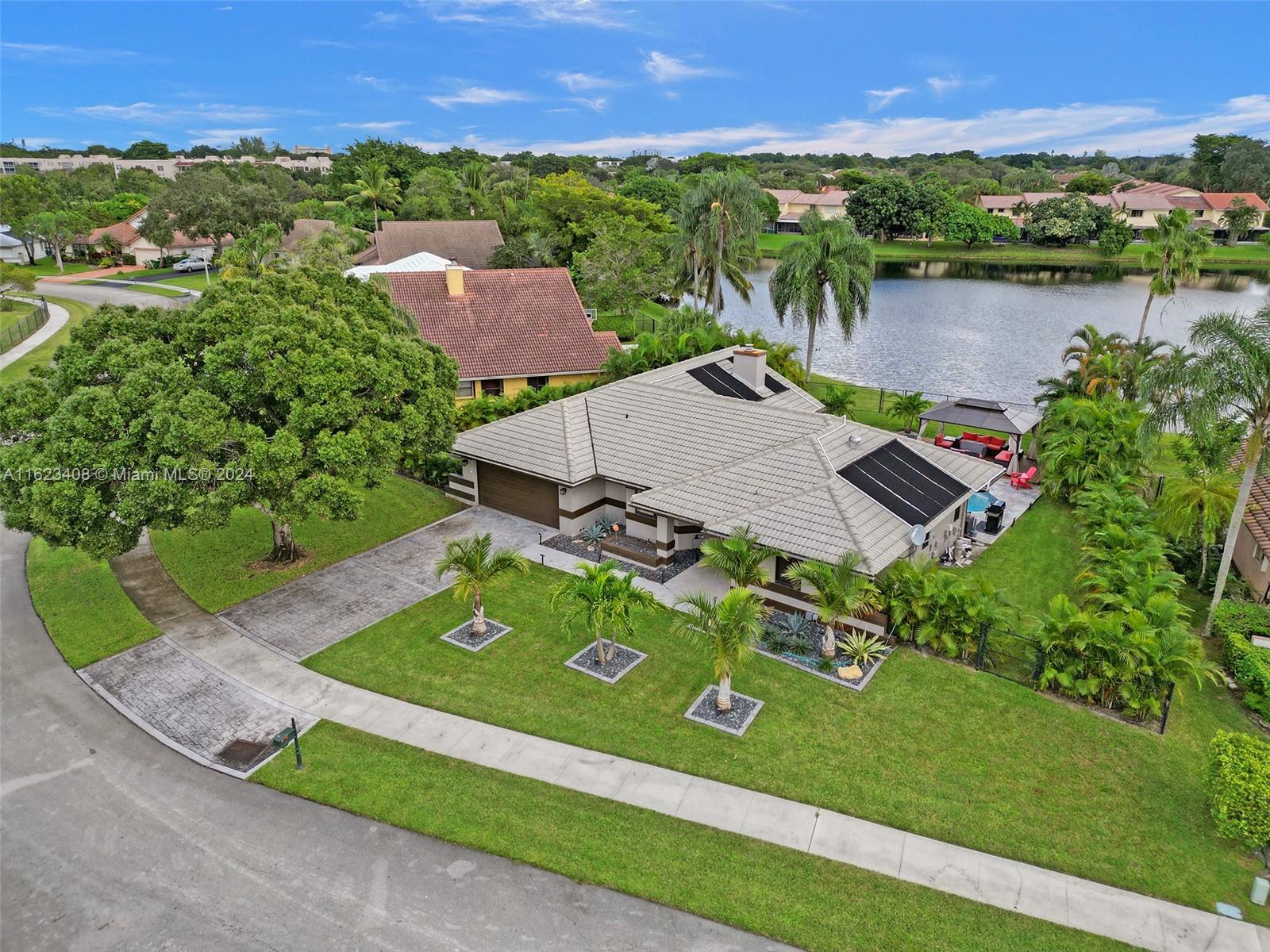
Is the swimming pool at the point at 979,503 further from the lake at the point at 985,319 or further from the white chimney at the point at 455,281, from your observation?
the white chimney at the point at 455,281

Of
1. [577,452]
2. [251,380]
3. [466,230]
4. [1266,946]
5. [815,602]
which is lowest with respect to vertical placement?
[1266,946]

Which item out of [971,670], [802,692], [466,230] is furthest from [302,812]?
[466,230]

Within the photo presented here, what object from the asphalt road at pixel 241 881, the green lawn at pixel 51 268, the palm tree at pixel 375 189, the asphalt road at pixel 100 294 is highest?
the palm tree at pixel 375 189

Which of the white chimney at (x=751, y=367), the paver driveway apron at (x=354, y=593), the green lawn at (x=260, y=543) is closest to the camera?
the paver driveway apron at (x=354, y=593)

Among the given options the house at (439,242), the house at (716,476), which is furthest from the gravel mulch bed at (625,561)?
the house at (439,242)

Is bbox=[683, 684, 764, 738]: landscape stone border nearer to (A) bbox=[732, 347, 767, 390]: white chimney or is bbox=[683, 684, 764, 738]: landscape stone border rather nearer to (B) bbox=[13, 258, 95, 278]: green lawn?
(A) bbox=[732, 347, 767, 390]: white chimney

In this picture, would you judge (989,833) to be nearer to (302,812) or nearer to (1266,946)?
(1266,946)

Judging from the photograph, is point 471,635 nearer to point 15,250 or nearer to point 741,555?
point 741,555
